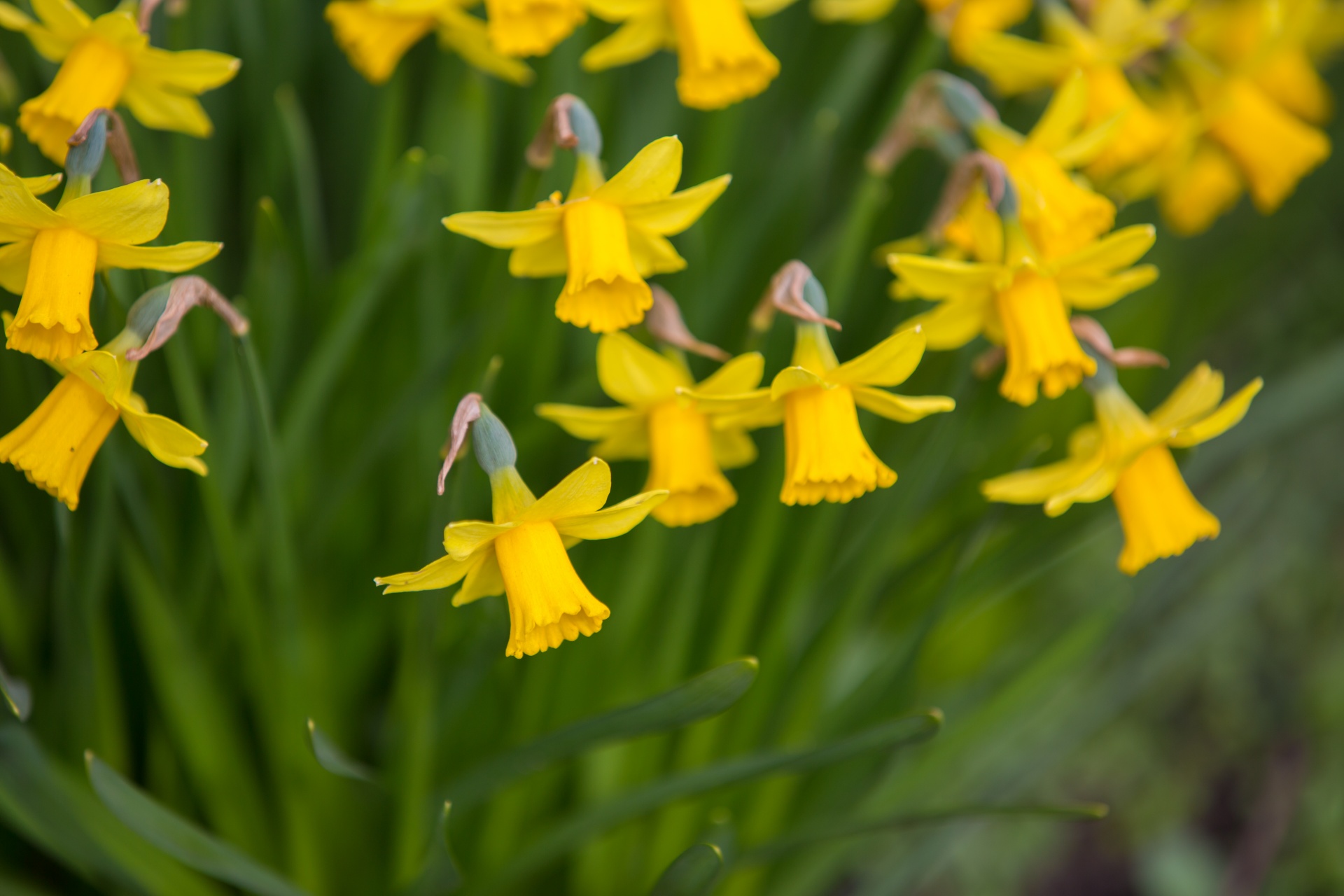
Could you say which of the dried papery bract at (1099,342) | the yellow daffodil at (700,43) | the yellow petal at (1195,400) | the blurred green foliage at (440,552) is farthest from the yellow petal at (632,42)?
the yellow petal at (1195,400)

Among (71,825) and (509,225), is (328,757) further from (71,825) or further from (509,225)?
(509,225)

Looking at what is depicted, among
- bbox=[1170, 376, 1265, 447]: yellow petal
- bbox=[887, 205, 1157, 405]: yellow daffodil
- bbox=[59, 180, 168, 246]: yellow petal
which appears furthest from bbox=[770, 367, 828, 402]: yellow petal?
bbox=[59, 180, 168, 246]: yellow petal

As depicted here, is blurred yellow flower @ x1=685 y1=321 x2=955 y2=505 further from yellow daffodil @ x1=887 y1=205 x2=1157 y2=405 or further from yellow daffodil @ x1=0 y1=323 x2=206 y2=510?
yellow daffodil @ x1=0 y1=323 x2=206 y2=510

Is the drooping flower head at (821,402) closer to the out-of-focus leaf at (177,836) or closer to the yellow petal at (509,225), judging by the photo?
the yellow petal at (509,225)

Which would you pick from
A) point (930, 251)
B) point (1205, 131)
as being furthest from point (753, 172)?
point (1205, 131)

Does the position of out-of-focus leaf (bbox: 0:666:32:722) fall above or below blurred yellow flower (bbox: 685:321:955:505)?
below

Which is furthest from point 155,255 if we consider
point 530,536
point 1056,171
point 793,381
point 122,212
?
point 1056,171
